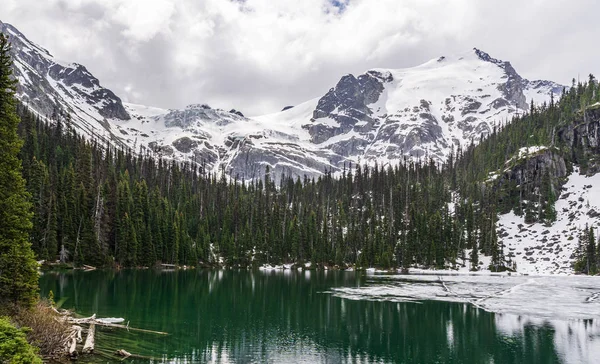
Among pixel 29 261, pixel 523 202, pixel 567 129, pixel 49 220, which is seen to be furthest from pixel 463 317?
pixel 567 129

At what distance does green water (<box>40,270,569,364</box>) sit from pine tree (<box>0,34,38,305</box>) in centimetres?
604

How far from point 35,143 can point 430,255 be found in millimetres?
113549

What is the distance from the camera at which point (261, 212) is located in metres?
156

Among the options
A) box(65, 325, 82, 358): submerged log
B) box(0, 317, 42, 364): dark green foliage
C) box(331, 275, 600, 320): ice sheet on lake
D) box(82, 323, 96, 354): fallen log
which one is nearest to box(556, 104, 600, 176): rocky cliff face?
box(331, 275, 600, 320): ice sheet on lake

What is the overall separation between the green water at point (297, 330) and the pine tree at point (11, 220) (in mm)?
6044

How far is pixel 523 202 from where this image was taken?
158 m

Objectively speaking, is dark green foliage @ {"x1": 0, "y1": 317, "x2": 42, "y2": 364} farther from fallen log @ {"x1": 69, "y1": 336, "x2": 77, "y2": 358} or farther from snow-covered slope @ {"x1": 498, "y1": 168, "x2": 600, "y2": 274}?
snow-covered slope @ {"x1": 498, "y1": 168, "x2": 600, "y2": 274}

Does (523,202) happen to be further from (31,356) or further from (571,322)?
(31,356)

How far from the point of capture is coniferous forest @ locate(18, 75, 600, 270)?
9769 cm

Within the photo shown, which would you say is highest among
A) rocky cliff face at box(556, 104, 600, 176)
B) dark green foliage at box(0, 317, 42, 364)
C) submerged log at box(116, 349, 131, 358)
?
rocky cliff face at box(556, 104, 600, 176)

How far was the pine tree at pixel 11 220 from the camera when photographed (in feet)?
89.3

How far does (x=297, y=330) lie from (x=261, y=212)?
118 m

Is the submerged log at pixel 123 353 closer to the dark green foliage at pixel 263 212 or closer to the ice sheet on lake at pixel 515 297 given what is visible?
the ice sheet on lake at pixel 515 297

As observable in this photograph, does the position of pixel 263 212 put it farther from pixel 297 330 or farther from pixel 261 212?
pixel 297 330
